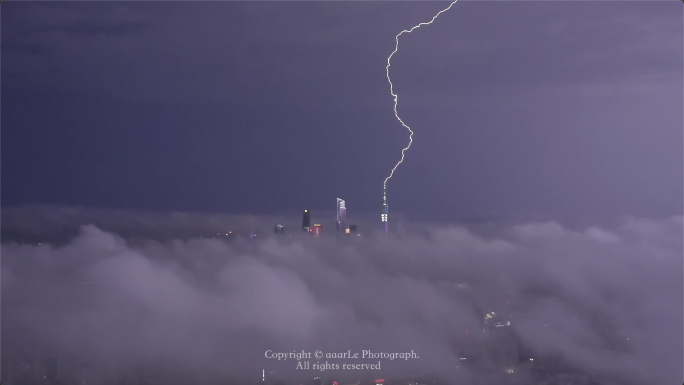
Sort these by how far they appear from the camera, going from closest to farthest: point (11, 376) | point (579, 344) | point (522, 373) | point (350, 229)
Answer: point (11, 376) → point (522, 373) → point (579, 344) → point (350, 229)

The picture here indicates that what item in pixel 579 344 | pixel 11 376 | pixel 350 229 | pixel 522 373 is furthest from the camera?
pixel 350 229

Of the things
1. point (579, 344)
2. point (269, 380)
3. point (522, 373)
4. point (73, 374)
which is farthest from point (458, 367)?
point (73, 374)

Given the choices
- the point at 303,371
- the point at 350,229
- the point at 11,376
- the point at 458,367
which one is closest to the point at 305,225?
the point at 350,229

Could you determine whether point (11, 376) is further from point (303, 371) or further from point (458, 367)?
point (458, 367)

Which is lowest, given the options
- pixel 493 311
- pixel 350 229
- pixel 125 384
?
pixel 125 384

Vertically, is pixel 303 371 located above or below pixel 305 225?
below

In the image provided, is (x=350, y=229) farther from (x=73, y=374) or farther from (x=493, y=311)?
(x=73, y=374)

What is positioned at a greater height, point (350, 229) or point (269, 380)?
point (350, 229)

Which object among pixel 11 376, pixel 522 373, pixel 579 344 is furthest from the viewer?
pixel 579 344

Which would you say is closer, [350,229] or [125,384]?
[125,384]
